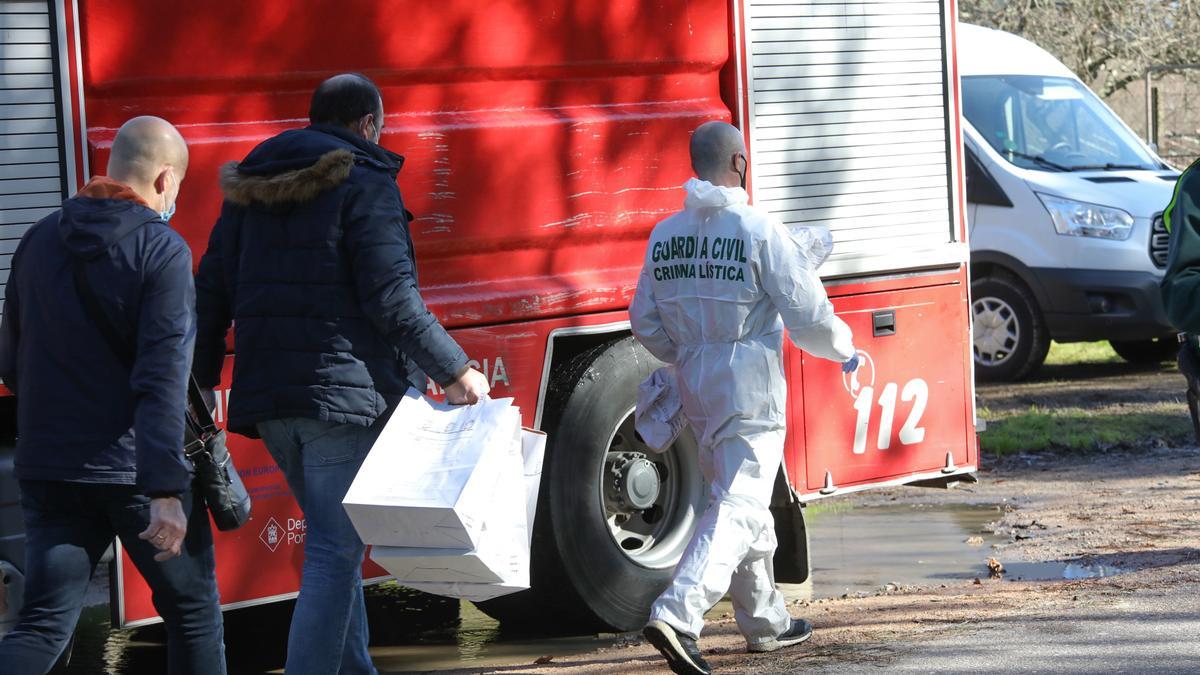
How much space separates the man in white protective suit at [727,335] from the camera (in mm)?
5004

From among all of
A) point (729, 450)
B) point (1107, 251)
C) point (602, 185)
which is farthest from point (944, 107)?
point (1107, 251)

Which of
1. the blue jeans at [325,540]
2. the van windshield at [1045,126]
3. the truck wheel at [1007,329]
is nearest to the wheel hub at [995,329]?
the truck wheel at [1007,329]

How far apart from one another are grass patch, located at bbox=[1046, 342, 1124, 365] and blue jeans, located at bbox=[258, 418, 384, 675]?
9.93 m

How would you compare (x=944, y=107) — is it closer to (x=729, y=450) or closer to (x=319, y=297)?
(x=729, y=450)

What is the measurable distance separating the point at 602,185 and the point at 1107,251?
6.55 metres

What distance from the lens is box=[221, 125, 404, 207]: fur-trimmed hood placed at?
414 cm

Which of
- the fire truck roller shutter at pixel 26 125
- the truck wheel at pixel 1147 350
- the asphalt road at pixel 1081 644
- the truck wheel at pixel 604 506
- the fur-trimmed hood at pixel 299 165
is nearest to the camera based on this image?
the fur-trimmed hood at pixel 299 165

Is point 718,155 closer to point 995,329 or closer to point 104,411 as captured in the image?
point 104,411

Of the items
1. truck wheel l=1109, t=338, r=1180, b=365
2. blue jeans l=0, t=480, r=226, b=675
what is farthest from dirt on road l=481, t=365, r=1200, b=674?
truck wheel l=1109, t=338, r=1180, b=365

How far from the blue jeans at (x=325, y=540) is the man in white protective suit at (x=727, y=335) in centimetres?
104

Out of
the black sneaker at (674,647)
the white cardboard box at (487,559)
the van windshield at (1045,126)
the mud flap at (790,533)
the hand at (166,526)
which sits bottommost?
the black sneaker at (674,647)

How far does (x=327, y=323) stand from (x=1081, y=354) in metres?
10.5

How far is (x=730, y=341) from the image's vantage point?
199 inches

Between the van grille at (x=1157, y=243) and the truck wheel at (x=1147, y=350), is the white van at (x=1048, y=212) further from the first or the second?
the truck wheel at (x=1147, y=350)
